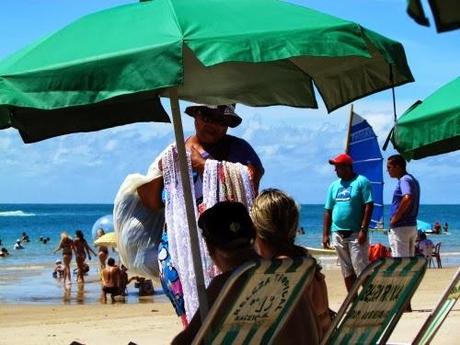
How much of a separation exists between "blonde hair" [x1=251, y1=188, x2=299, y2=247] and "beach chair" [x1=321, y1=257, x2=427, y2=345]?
1.16 feet

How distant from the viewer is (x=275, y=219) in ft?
14.0

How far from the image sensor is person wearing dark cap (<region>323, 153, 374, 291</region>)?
31.8 feet

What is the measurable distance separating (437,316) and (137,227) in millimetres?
1651

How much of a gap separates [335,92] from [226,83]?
561mm

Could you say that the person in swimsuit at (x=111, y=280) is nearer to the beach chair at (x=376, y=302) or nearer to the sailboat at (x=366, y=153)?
the sailboat at (x=366, y=153)

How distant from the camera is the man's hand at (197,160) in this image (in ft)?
18.3

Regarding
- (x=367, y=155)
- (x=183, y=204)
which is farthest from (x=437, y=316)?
(x=367, y=155)

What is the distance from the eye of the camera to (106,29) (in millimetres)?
4043

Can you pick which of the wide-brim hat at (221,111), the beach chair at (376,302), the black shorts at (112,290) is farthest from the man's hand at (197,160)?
the black shorts at (112,290)

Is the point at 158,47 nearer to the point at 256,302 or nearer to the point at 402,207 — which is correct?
the point at 256,302

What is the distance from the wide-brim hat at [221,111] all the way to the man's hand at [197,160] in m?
0.20

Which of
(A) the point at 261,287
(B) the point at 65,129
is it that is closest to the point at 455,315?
(B) the point at 65,129

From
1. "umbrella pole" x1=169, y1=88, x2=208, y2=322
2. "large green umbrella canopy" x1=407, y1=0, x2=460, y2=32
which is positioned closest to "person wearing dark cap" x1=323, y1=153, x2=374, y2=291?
"umbrella pole" x1=169, y1=88, x2=208, y2=322

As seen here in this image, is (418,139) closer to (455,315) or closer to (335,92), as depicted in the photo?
(335,92)
